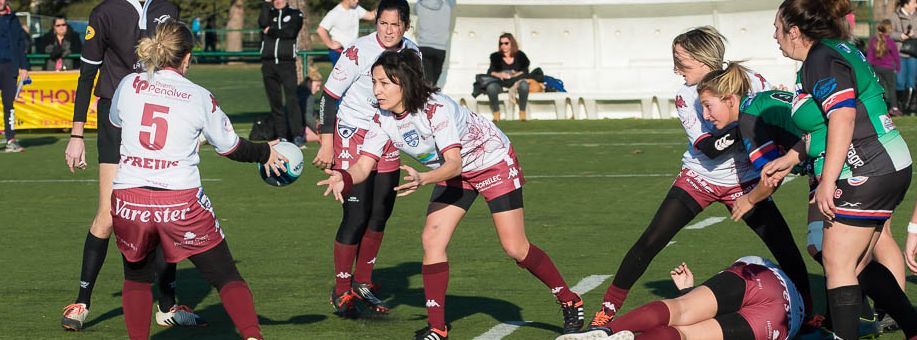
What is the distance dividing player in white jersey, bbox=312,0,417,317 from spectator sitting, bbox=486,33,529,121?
13.0 m

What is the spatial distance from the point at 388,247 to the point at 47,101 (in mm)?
12495

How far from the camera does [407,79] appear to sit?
7035 mm

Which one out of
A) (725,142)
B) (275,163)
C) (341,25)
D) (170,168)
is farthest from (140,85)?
(341,25)

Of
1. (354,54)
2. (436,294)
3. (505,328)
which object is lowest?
(505,328)

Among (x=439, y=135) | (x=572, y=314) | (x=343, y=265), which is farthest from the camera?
(x=343, y=265)

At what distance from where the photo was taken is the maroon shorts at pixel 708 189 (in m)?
7.39

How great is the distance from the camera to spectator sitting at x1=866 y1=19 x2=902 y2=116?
2158cm

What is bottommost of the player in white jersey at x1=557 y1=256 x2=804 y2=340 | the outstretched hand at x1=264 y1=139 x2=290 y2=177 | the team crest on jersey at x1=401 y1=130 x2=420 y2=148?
the player in white jersey at x1=557 y1=256 x2=804 y2=340

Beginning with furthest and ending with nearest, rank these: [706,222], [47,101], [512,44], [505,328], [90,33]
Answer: [512,44] < [47,101] < [706,222] < [90,33] < [505,328]

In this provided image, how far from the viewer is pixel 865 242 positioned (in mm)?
6285

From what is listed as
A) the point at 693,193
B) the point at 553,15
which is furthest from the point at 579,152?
the point at 693,193

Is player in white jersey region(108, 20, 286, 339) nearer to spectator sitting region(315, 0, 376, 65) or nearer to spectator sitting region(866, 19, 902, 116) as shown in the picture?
spectator sitting region(315, 0, 376, 65)

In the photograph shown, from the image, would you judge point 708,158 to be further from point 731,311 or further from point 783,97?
point 731,311

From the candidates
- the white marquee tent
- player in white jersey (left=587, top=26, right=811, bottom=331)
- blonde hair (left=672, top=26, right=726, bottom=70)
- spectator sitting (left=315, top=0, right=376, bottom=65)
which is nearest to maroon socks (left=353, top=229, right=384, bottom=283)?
player in white jersey (left=587, top=26, right=811, bottom=331)
